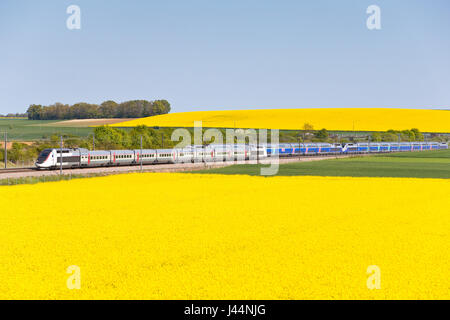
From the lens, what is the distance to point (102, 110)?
187625 mm

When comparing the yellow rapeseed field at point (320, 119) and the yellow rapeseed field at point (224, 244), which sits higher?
the yellow rapeseed field at point (320, 119)

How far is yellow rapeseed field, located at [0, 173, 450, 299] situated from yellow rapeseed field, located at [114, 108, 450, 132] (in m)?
114

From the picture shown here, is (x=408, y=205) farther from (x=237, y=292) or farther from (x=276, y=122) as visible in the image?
(x=276, y=122)

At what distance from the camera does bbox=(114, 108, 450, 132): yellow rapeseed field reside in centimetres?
15175

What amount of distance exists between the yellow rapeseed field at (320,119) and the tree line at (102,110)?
15013mm

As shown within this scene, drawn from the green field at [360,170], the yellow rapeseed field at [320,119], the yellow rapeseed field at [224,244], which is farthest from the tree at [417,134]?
the yellow rapeseed field at [224,244]

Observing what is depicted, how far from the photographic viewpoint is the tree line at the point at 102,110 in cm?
18025

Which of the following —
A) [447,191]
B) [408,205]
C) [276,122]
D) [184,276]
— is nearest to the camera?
[184,276]

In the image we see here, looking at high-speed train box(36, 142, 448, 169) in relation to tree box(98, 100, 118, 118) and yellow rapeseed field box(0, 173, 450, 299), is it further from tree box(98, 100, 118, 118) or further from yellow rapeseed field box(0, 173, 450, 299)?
tree box(98, 100, 118, 118)

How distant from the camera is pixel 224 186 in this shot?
1677 inches

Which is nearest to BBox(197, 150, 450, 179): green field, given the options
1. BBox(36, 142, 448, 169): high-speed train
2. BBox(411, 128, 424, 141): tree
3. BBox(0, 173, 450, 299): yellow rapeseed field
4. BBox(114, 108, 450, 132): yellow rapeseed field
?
BBox(36, 142, 448, 169): high-speed train

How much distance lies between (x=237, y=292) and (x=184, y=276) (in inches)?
77.6

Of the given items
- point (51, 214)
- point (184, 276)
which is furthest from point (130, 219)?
point (184, 276)

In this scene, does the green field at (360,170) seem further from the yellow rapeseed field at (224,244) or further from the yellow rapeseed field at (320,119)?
the yellow rapeseed field at (320,119)
